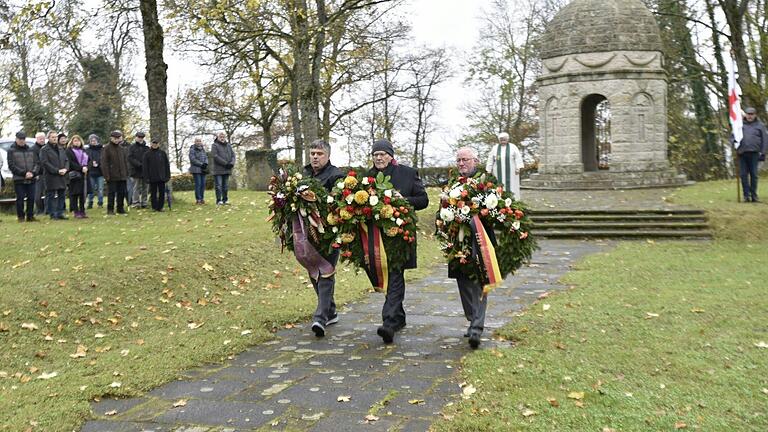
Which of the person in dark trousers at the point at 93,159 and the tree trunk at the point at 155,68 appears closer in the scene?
the tree trunk at the point at 155,68

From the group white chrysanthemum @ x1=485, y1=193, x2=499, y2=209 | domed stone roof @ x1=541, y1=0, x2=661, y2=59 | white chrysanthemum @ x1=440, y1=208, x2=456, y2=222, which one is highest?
domed stone roof @ x1=541, y1=0, x2=661, y2=59

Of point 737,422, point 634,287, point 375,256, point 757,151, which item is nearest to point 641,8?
point 757,151

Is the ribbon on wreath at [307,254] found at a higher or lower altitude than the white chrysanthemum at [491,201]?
lower

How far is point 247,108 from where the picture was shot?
4066 centimetres

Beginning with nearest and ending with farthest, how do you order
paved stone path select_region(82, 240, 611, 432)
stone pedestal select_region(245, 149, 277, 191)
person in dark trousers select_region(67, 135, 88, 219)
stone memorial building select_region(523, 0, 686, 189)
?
1. paved stone path select_region(82, 240, 611, 432)
2. person in dark trousers select_region(67, 135, 88, 219)
3. stone memorial building select_region(523, 0, 686, 189)
4. stone pedestal select_region(245, 149, 277, 191)

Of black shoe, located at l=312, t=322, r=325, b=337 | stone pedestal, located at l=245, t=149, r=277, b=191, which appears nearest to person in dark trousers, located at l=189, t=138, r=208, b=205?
stone pedestal, located at l=245, t=149, r=277, b=191

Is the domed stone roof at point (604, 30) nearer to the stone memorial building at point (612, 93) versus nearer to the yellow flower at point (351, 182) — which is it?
the stone memorial building at point (612, 93)

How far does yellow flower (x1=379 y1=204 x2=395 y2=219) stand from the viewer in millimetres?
8016

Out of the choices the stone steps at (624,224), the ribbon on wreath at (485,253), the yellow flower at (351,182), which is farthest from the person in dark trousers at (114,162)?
the ribbon on wreath at (485,253)

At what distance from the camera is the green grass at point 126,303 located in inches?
275

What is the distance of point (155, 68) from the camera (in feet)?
62.1

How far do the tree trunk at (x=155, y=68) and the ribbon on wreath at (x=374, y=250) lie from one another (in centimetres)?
1166

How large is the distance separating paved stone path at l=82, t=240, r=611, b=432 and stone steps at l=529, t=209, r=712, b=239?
9516 mm

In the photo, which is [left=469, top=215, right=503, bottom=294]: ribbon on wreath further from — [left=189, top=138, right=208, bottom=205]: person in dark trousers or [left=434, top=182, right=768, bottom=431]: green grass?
[left=189, top=138, right=208, bottom=205]: person in dark trousers
